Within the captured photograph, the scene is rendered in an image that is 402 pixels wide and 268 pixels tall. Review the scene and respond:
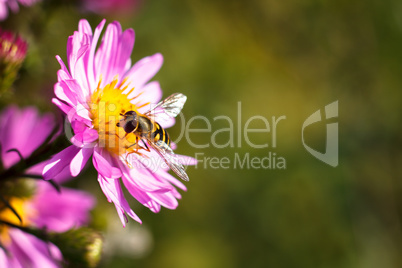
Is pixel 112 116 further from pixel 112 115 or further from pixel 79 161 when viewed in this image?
pixel 79 161

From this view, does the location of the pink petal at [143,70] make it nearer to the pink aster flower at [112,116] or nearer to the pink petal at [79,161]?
the pink aster flower at [112,116]

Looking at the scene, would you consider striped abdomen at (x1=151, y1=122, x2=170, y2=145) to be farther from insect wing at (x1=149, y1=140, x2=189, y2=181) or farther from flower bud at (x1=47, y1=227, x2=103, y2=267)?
flower bud at (x1=47, y1=227, x2=103, y2=267)

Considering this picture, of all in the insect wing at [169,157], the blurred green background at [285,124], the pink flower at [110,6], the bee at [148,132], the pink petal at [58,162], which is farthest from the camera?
the blurred green background at [285,124]

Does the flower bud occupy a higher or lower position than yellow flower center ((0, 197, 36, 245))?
lower

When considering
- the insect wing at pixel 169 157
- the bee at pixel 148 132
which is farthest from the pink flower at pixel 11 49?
the insect wing at pixel 169 157

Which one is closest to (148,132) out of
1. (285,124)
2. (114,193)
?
(114,193)

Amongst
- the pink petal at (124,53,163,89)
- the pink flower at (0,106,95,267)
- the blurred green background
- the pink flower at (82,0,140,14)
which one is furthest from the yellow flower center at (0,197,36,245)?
the blurred green background

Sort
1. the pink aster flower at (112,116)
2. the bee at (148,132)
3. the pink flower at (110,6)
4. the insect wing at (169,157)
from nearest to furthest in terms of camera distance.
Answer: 1. the pink aster flower at (112,116)
2. the insect wing at (169,157)
3. the bee at (148,132)
4. the pink flower at (110,6)
